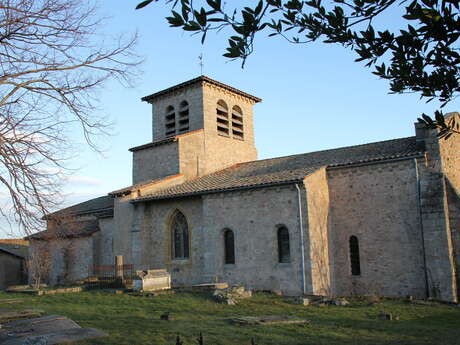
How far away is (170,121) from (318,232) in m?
12.7

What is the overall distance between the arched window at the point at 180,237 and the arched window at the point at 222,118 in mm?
6708

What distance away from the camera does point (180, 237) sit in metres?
20.8

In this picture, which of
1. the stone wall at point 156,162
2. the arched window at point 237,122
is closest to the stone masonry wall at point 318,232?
the stone wall at point 156,162

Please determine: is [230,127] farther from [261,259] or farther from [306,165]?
[261,259]

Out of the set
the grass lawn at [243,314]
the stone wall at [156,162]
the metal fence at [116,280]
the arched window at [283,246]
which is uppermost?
the stone wall at [156,162]

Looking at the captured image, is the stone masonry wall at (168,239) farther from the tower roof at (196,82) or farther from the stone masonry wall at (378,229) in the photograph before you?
the tower roof at (196,82)

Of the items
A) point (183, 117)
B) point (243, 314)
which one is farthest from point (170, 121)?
point (243, 314)

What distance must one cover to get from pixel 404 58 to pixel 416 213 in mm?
13951

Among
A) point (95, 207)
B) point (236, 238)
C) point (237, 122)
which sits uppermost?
point (237, 122)

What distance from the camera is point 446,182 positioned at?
16.4 meters

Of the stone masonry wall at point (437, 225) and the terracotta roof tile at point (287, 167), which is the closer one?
the stone masonry wall at point (437, 225)

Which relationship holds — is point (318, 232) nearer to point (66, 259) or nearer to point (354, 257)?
point (354, 257)

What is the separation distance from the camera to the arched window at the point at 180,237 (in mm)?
20541

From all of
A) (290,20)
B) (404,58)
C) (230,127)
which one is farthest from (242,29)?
(230,127)
